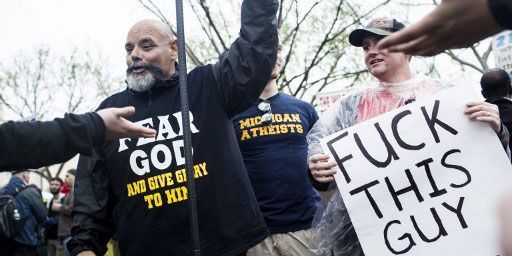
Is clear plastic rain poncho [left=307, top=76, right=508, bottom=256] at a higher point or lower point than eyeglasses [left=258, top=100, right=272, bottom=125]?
lower

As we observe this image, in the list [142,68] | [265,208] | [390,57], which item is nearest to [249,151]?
[265,208]

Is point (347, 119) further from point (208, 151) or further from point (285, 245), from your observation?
point (285, 245)

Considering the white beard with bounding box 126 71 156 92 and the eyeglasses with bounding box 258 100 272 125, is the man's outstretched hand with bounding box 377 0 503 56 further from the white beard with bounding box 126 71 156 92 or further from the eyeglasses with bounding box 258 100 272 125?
the eyeglasses with bounding box 258 100 272 125

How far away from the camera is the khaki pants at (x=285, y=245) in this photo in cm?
347

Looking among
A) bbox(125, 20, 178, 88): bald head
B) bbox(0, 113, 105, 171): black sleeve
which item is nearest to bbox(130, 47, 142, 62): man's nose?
bbox(125, 20, 178, 88): bald head

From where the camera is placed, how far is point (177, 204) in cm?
269

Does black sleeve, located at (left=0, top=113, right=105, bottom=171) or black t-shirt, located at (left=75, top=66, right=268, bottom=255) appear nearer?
→ black sleeve, located at (left=0, top=113, right=105, bottom=171)

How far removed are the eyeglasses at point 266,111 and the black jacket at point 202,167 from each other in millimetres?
889

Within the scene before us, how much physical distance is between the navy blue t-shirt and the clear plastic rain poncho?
783 millimetres

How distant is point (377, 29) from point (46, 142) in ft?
5.53

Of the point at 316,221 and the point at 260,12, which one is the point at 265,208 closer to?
the point at 316,221

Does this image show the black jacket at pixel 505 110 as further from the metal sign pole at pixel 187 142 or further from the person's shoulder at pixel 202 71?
the metal sign pole at pixel 187 142

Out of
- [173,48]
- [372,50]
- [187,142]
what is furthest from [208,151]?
[372,50]

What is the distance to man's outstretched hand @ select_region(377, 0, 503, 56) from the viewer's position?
1.09 metres
